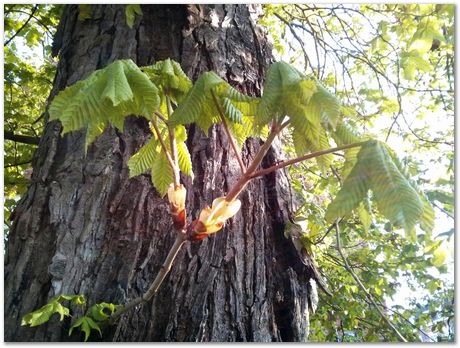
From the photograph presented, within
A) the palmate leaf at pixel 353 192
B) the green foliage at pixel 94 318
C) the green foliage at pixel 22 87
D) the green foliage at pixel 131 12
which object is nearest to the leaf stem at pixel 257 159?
the palmate leaf at pixel 353 192

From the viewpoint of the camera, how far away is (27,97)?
2.56 meters

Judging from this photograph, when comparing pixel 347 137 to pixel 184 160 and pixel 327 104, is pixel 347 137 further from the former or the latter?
pixel 184 160

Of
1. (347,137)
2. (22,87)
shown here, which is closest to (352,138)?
(347,137)

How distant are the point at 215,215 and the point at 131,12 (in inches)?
31.9

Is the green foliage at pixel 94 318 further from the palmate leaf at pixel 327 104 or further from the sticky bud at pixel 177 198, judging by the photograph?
the palmate leaf at pixel 327 104

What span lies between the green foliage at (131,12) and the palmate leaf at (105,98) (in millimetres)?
600

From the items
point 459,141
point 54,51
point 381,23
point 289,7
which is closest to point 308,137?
point 459,141

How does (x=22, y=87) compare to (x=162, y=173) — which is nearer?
(x=162, y=173)

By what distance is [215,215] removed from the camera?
74cm

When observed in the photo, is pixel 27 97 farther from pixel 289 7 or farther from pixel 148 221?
pixel 148 221

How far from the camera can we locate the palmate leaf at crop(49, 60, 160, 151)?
2.10ft

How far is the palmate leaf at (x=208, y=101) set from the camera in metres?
0.71

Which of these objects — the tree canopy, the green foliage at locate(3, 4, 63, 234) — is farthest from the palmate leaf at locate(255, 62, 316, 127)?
the green foliage at locate(3, 4, 63, 234)

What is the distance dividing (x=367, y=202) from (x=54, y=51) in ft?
4.09
